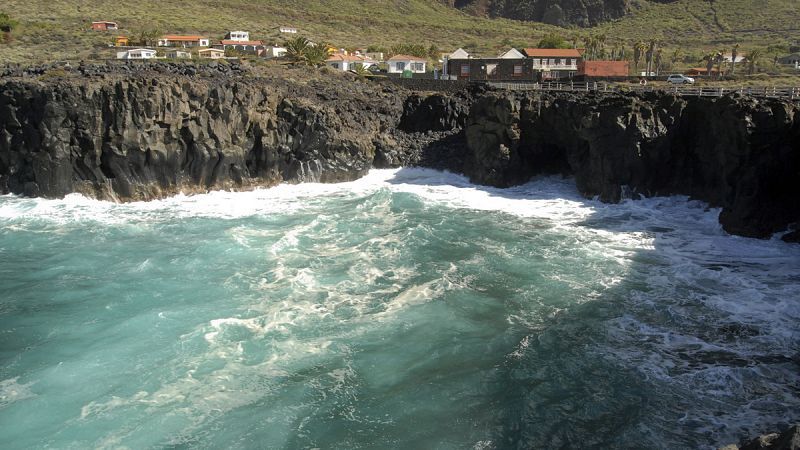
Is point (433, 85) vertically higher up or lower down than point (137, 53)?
lower down

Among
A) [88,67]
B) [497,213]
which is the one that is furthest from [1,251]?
[497,213]

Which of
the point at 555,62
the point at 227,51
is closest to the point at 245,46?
the point at 227,51

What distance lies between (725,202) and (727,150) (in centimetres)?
277

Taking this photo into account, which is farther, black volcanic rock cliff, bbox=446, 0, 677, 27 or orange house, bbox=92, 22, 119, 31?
black volcanic rock cliff, bbox=446, 0, 677, 27

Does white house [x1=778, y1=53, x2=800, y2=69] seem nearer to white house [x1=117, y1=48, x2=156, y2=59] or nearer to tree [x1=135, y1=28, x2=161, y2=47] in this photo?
white house [x1=117, y1=48, x2=156, y2=59]

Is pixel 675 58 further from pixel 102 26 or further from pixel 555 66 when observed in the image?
pixel 102 26

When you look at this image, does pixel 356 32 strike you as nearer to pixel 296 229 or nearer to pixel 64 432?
pixel 296 229

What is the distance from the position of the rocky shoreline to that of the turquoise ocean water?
3223mm

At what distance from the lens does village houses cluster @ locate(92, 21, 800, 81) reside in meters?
68.0

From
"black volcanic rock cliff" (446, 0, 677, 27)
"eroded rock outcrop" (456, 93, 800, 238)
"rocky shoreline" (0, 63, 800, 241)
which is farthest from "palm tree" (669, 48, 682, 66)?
"eroded rock outcrop" (456, 93, 800, 238)

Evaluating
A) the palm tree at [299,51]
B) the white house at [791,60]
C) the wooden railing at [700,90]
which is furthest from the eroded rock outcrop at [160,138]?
the white house at [791,60]

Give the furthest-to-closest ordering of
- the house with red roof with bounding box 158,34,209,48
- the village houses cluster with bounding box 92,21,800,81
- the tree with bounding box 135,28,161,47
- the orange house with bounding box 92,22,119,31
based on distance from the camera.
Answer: the orange house with bounding box 92,22,119,31
the house with red roof with bounding box 158,34,209,48
the tree with bounding box 135,28,161,47
the village houses cluster with bounding box 92,21,800,81

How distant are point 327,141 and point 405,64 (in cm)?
3406

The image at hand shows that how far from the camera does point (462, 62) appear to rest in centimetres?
6944
